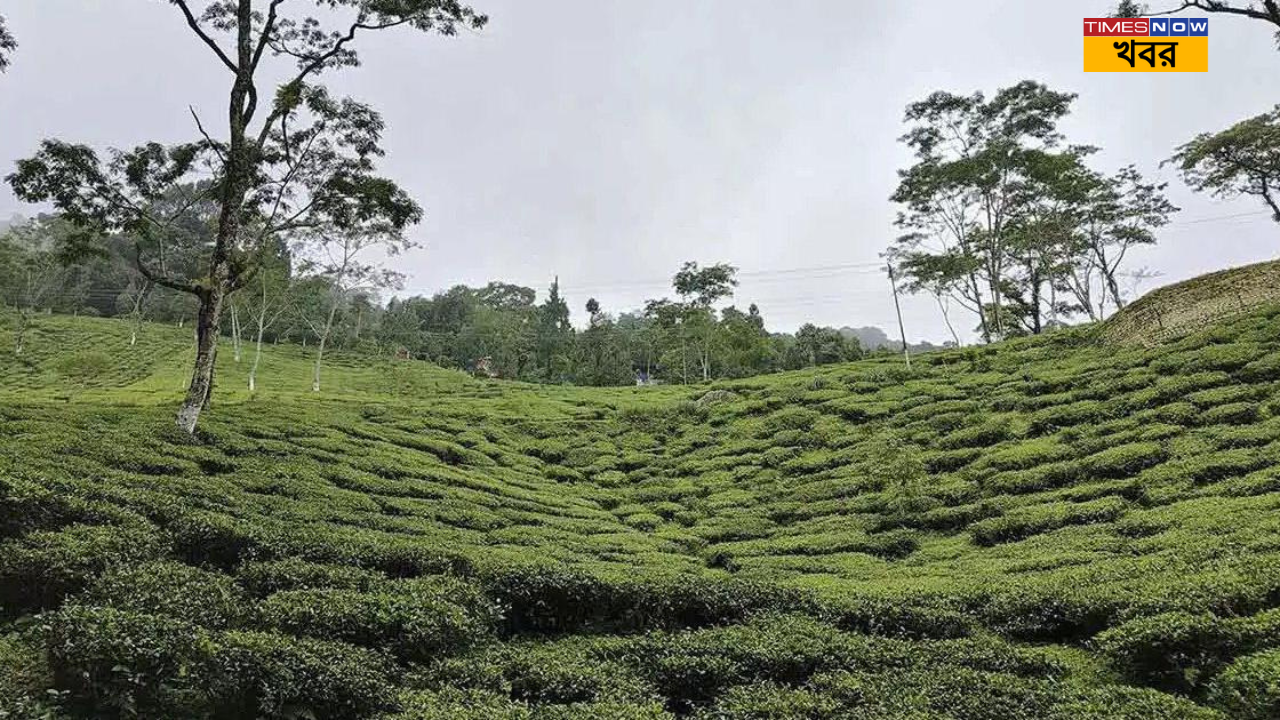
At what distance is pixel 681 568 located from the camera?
13562 mm

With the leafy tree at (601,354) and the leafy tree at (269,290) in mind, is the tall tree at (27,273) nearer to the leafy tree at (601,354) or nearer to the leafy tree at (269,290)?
the leafy tree at (269,290)

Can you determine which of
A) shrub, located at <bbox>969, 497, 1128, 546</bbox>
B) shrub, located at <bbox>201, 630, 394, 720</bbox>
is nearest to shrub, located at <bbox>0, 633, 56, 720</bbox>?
shrub, located at <bbox>201, 630, 394, 720</bbox>

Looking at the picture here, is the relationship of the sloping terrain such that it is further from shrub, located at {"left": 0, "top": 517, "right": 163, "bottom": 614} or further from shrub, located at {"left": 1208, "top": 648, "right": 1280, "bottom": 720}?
shrub, located at {"left": 0, "top": 517, "right": 163, "bottom": 614}

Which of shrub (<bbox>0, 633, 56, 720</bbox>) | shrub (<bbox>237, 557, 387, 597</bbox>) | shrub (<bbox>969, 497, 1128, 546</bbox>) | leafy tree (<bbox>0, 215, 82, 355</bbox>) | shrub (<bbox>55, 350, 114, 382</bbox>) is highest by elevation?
leafy tree (<bbox>0, 215, 82, 355</bbox>)

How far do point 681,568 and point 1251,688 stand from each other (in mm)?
8934

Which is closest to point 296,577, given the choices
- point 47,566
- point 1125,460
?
point 47,566

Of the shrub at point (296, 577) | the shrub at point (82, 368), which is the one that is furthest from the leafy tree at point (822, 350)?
the shrub at point (296, 577)

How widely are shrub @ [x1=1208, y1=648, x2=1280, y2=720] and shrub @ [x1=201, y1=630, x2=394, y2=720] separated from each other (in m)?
7.47

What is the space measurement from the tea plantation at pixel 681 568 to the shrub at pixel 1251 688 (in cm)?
3

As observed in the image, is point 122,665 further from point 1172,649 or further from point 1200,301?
point 1200,301

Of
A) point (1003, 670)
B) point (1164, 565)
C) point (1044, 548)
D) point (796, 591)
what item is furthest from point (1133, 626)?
point (1044, 548)

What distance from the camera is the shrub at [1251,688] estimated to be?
567cm

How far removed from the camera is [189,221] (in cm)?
9344

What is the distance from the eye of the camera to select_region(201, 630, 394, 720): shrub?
625cm
